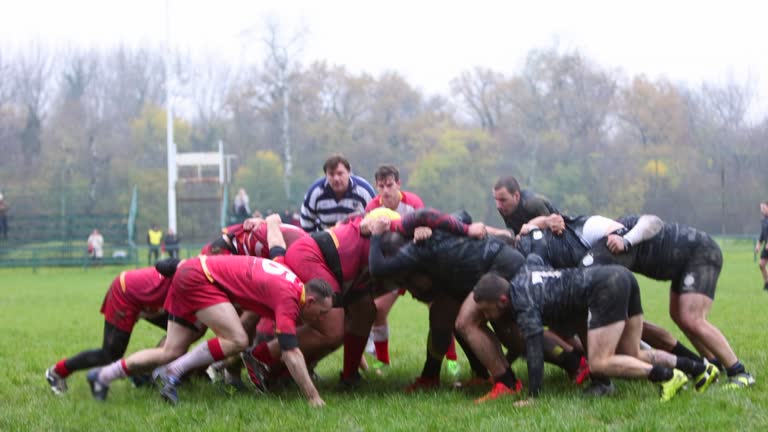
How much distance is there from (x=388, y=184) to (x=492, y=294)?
2152 millimetres


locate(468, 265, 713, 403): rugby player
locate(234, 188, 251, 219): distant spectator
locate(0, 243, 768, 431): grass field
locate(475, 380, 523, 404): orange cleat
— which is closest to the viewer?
locate(0, 243, 768, 431): grass field

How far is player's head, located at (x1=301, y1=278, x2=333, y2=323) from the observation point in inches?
239

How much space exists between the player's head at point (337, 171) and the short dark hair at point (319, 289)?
2.18m

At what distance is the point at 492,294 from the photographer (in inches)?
232

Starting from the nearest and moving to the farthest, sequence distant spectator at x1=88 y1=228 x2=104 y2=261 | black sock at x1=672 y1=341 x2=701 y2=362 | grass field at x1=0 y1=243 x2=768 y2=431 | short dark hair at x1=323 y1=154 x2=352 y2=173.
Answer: grass field at x1=0 y1=243 x2=768 y2=431 → black sock at x1=672 y1=341 x2=701 y2=362 → short dark hair at x1=323 y1=154 x2=352 y2=173 → distant spectator at x1=88 y1=228 x2=104 y2=261

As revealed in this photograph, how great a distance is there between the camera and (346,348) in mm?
7059

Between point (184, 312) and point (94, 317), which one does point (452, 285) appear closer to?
point (184, 312)

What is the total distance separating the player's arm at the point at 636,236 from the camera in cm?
644

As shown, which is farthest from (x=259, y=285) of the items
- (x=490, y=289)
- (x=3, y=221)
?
(x=3, y=221)

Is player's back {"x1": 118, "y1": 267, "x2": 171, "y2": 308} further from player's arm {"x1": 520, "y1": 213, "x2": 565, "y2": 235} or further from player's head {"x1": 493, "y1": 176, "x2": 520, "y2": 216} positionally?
player's arm {"x1": 520, "y1": 213, "x2": 565, "y2": 235}

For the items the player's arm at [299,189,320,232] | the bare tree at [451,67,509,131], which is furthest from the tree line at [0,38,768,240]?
the player's arm at [299,189,320,232]

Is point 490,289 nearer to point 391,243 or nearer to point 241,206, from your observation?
point 391,243

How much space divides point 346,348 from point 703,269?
2.85m

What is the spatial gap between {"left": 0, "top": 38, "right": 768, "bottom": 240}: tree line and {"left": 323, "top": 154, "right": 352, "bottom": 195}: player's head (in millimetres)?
27576
